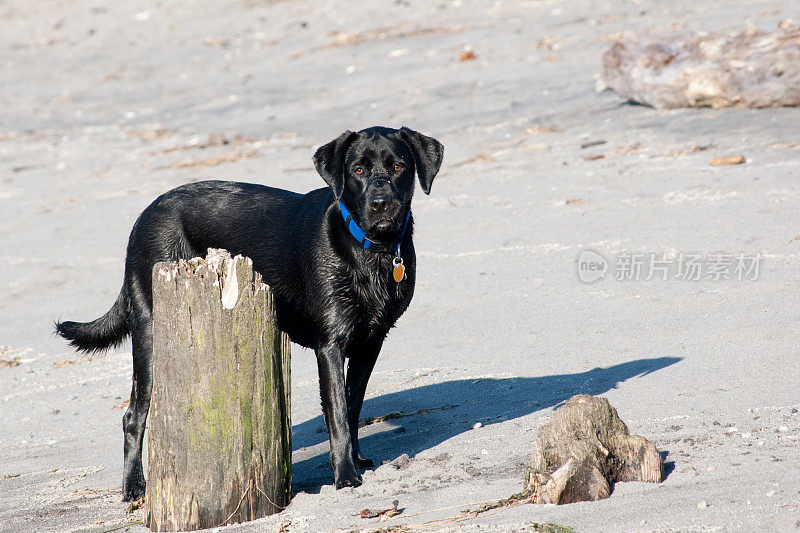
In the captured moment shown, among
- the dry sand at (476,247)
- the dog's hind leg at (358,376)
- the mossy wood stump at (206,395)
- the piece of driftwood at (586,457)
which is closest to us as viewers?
the piece of driftwood at (586,457)

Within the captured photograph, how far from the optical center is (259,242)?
16.5 ft

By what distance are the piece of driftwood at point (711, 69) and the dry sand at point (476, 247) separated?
0.66ft

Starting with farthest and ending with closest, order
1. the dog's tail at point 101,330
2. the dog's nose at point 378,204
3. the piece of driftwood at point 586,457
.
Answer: the dog's tail at point 101,330 → the dog's nose at point 378,204 → the piece of driftwood at point 586,457

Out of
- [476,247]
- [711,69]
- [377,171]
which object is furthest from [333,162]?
[711,69]

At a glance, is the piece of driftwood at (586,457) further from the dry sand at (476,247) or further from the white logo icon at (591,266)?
the white logo icon at (591,266)

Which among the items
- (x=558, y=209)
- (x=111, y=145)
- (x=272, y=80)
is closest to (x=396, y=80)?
(x=272, y=80)

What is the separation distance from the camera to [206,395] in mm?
3945

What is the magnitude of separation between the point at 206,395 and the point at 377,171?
4.85ft

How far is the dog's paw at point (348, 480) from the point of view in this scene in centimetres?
436

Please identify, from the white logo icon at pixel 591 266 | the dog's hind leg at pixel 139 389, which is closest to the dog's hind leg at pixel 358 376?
the dog's hind leg at pixel 139 389

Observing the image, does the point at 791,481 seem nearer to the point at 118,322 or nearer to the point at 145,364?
the point at 145,364

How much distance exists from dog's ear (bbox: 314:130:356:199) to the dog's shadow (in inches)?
54.2

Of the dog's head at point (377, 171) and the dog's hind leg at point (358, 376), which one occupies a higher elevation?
the dog's head at point (377, 171)

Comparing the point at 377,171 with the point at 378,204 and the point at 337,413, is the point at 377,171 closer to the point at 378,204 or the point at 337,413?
the point at 378,204
